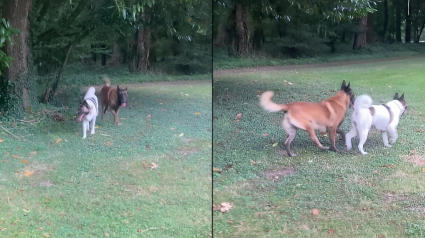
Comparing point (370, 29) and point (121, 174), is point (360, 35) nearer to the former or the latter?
point (370, 29)

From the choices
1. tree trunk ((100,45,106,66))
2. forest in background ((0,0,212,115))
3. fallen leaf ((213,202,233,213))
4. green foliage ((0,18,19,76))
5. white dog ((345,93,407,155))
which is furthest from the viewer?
green foliage ((0,18,19,76))

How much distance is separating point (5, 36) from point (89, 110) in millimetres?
891

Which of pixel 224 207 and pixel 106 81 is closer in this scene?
pixel 224 207

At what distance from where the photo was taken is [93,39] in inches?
109

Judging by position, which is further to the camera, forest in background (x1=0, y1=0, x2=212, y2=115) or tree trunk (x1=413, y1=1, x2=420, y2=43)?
forest in background (x1=0, y1=0, x2=212, y2=115)

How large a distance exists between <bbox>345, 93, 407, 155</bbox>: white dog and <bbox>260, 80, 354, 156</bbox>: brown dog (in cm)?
6

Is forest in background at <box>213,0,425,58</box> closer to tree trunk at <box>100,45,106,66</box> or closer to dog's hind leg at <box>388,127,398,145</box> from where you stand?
dog's hind leg at <box>388,127,398,145</box>

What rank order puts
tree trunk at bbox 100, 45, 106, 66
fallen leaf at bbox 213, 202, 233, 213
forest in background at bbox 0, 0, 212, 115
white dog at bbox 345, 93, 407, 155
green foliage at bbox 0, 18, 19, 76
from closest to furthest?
white dog at bbox 345, 93, 407, 155
fallen leaf at bbox 213, 202, 233, 213
forest in background at bbox 0, 0, 212, 115
tree trunk at bbox 100, 45, 106, 66
green foliage at bbox 0, 18, 19, 76

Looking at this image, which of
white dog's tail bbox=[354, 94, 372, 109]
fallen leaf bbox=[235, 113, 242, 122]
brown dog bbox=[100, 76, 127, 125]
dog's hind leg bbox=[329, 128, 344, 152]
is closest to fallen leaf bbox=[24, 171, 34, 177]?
brown dog bbox=[100, 76, 127, 125]

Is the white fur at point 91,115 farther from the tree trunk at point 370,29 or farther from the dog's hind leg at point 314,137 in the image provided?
the tree trunk at point 370,29

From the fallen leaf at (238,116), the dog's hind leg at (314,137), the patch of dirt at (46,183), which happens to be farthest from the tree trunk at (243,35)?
the patch of dirt at (46,183)

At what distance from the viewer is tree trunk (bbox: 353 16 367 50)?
2189 mm

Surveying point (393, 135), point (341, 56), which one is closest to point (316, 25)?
point (341, 56)

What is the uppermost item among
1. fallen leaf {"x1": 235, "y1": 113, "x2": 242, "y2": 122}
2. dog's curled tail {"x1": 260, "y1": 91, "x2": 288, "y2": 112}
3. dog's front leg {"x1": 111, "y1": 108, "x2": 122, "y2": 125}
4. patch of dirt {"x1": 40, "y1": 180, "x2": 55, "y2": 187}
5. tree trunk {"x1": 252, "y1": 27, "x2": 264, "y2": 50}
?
tree trunk {"x1": 252, "y1": 27, "x2": 264, "y2": 50}
